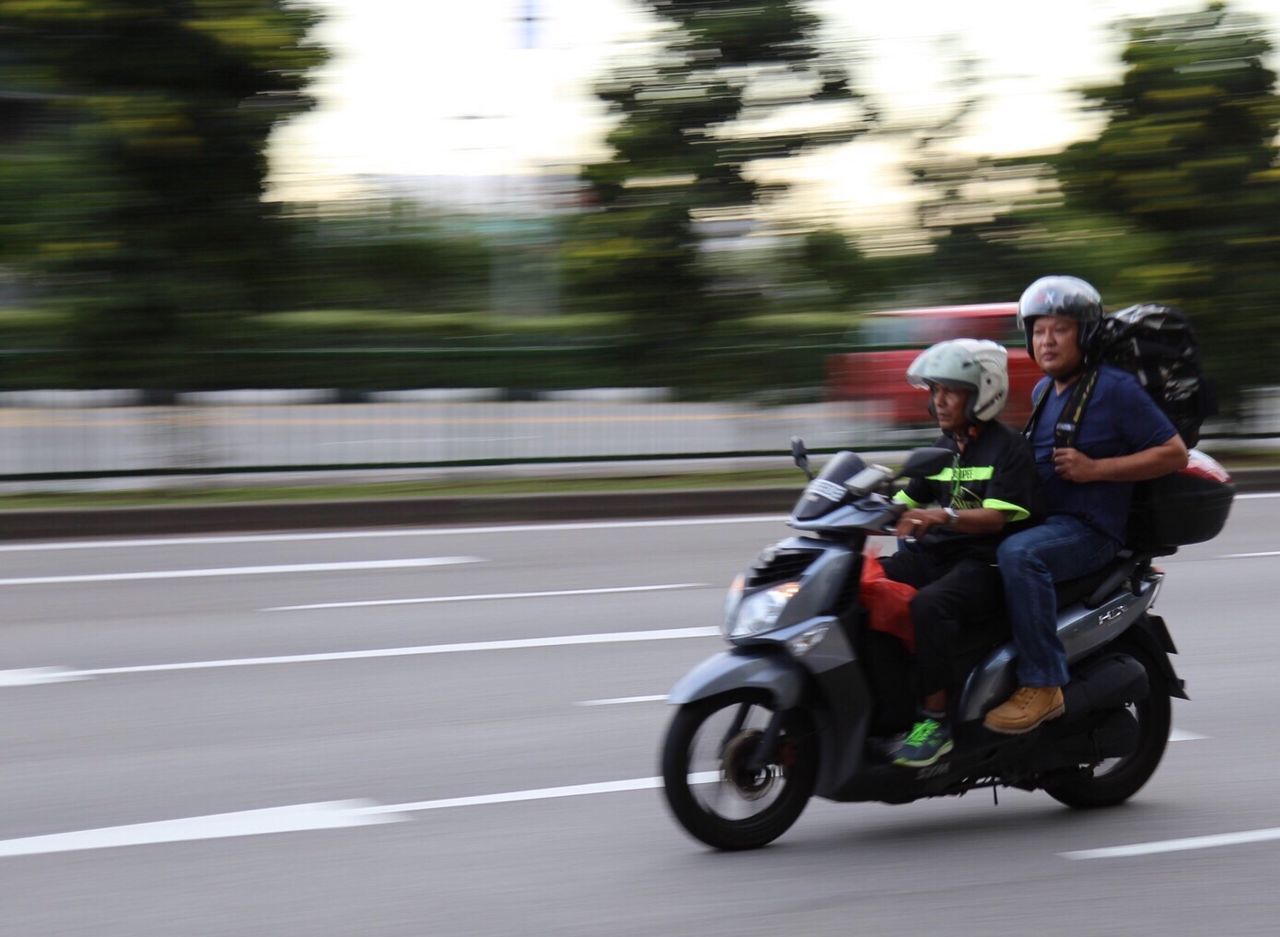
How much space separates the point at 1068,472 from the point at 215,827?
112 inches

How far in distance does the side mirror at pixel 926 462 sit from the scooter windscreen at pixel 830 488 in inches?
5.2

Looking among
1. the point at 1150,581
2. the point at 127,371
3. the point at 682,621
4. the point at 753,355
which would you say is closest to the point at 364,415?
the point at 127,371

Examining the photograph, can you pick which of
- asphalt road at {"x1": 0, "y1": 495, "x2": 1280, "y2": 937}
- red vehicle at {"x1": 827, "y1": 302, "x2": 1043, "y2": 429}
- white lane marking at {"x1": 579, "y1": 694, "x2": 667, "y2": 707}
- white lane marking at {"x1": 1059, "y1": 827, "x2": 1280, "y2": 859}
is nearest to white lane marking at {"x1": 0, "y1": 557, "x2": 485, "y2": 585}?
asphalt road at {"x1": 0, "y1": 495, "x2": 1280, "y2": 937}

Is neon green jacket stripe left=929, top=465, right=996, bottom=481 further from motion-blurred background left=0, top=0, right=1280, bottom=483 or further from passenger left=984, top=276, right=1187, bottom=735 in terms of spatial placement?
motion-blurred background left=0, top=0, right=1280, bottom=483

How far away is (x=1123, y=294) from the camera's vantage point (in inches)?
695

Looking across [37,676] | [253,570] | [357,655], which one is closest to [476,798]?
[357,655]

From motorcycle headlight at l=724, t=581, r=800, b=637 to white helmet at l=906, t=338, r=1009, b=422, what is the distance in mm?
713

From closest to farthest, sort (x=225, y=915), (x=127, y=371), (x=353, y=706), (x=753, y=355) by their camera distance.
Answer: (x=225, y=915)
(x=353, y=706)
(x=127, y=371)
(x=753, y=355)

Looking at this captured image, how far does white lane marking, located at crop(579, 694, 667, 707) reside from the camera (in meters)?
7.00

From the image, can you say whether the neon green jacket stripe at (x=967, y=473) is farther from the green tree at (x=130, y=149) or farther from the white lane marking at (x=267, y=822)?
the green tree at (x=130, y=149)

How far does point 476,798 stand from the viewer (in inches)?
220

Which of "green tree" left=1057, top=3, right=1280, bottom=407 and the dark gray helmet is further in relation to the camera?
"green tree" left=1057, top=3, right=1280, bottom=407

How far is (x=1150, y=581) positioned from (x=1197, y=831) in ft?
2.59

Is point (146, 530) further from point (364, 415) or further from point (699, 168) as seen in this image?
point (699, 168)
